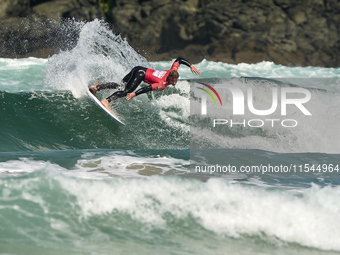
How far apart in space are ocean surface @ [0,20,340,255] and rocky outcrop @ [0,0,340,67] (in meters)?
11.0

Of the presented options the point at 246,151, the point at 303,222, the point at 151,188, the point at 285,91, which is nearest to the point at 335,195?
the point at 303,222

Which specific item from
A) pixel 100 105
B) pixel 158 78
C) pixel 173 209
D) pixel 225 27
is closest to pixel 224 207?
pixel 173 209

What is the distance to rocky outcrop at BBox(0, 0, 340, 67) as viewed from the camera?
73.9 feet

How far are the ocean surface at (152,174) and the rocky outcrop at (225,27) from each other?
11023mm

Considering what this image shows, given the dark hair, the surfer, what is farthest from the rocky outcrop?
the dark hair

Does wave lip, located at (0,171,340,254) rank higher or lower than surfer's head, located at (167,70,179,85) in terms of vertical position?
lower

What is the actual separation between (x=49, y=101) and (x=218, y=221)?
19.6 feet

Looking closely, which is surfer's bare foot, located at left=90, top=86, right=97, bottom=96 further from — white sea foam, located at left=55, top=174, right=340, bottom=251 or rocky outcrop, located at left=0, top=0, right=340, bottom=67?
rocky outcrop, located at left=0, top=0, right=340, bottom=67

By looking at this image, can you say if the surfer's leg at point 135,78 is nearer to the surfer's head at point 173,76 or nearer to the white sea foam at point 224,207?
the surfer's head at point 173,76

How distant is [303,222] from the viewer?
4340 mm

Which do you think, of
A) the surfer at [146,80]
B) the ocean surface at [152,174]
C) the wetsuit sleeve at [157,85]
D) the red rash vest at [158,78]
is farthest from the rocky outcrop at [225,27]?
the wetsuit sleeve at [157,85]

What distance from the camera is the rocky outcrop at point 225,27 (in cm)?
2253

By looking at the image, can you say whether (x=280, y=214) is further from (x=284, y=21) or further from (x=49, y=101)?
(x=284, y=21)

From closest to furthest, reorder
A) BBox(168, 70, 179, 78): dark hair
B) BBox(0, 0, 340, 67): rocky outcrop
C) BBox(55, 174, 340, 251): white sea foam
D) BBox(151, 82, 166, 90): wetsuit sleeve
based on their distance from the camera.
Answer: BBox(55, 174, 340, 251): white sea foam < BBox(168, 70, 179, 78): dark hair < BBox(151, 82, 166, 90): wetsuit sleeve < BBox(0, 0, 340, 67): rocky outcrop
